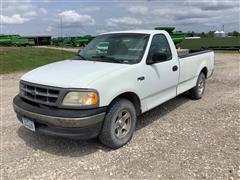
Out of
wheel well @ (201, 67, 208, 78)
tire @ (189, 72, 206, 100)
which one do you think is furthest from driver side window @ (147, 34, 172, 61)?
wheel well @ (201, 67, 208, 78)

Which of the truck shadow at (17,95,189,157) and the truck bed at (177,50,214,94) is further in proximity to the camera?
the truck bed at (177,50,214,94)

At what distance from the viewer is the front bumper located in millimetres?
3479

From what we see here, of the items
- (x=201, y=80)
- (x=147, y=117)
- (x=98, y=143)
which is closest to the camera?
(x=98, y=143)

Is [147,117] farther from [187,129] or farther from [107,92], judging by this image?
[107,92]

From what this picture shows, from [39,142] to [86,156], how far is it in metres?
1.00

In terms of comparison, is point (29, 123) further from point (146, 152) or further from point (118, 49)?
point (118, 49)

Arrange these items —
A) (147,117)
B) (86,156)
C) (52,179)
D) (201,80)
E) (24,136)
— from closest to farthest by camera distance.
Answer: (52,179)
(86,156)
(24,136)
(147,117)
(201,80)

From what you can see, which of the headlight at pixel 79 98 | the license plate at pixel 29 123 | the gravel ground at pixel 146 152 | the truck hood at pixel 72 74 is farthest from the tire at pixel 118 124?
the license plate at pixel 29 123

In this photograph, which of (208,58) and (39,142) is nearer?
(39,142)

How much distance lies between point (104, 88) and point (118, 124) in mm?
753

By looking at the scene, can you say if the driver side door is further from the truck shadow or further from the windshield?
the truck shadow

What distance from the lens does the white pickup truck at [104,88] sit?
139 inches

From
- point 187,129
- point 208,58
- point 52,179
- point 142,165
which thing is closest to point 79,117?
point 52,179

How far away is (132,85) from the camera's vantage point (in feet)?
13.6
